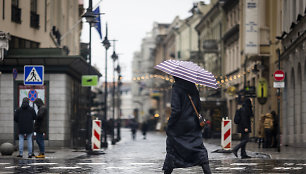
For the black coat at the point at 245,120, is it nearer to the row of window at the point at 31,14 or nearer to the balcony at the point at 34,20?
the row of window at the point at 31,14

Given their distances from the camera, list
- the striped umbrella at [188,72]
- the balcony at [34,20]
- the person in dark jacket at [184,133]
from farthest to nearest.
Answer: the balcony at [34,20] → the striped umbrella at [188,72] → the person in dark jacket at [184,133]

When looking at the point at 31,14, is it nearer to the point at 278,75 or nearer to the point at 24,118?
the point at 278,75

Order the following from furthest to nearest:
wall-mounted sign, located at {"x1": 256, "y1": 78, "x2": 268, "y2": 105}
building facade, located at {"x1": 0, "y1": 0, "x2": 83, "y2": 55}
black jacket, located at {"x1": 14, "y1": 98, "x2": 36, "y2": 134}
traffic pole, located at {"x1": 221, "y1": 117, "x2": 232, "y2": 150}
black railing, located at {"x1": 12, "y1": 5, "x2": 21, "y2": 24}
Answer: wall-mounted sign, located at {"x1": 256, "y1": 78, "x2": 268, "y2": 105} < black railing, located at {"x1": 12, "y1": 5, "x2": 21, "y2": 24} < building facade, located at {"x1": 0, "y1": 0, "x2": 83, "y2": 55} < traffic pole, located at {"x1": 221, "y1": 117, "x2": 232, "y2": 150} < black jacket, located at {"x1": 14, "y1": 98, "x2": 36, "y2": 134}

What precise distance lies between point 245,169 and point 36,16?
881 inches

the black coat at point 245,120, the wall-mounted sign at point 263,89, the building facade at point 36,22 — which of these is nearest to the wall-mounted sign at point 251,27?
the wall-mounted sign at point 263,89

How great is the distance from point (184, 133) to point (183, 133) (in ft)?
0.05

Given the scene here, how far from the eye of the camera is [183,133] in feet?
39.1

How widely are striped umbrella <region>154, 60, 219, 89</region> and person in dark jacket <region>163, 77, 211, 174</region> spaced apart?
8.2 inches

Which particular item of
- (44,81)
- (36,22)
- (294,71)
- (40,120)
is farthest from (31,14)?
(40,120)

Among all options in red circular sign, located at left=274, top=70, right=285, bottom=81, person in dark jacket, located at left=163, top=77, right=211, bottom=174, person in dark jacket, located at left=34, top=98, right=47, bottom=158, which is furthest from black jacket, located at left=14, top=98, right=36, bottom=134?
person in dark jacket, located at left=163, top=77, right=211, bottom=174

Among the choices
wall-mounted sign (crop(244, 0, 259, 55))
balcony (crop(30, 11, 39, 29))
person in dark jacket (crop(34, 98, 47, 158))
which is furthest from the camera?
wall-mounted sign (crop(244, 0, 259, 55))

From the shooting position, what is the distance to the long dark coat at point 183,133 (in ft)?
38.5

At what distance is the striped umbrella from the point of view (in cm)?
1187

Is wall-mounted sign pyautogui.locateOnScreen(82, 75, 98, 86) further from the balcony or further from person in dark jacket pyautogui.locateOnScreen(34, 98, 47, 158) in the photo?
the balcony
